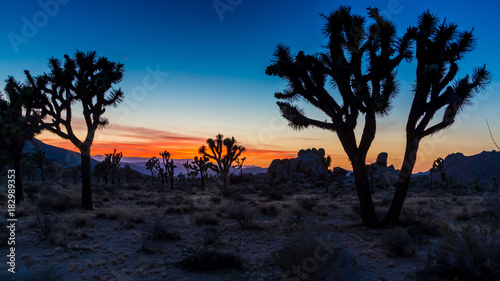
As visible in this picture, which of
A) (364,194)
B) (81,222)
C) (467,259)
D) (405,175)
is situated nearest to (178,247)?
(81,222)

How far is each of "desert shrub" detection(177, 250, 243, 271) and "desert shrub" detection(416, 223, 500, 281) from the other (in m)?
3.50

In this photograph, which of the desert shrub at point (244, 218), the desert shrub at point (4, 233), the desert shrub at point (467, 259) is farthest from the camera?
the desert shrub at point (244, 218)

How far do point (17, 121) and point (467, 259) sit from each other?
18570mm

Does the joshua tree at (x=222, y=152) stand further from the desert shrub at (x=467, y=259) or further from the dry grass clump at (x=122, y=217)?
the desert shrub at (x=467, y=259)

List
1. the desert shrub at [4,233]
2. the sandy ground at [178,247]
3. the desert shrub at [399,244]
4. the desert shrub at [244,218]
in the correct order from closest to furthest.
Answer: the sandy ground at [178,247]
the desert shrub at [399,244]
the desert shrub at [4,233]
the desert shrub at [244,218]

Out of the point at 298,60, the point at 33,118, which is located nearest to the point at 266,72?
the point at 298,60

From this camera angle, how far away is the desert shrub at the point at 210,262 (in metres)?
6.43

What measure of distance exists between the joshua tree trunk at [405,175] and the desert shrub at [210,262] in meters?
6.28

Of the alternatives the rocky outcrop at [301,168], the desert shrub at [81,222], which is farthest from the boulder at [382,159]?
the desert shrub at [81,222]

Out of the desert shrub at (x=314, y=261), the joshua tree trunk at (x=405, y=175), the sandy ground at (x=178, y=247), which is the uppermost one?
the joshua tree trunk at (x=405, y=175)

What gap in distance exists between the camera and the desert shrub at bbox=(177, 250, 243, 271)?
643 centimetres

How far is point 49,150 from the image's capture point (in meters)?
163

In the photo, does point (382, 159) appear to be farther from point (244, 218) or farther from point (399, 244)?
point (399, 244)

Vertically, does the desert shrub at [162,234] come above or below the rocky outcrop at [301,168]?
below
